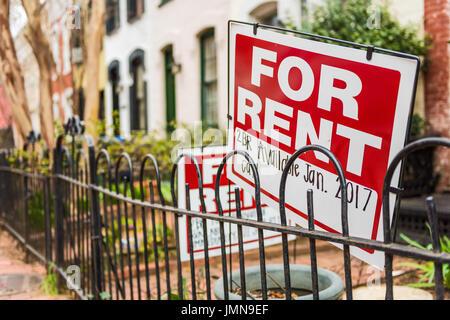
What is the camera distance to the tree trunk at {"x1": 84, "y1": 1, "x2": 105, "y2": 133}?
199 inches

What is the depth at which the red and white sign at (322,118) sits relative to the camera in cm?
139

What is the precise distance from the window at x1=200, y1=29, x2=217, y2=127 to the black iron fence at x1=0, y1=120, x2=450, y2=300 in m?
4.14

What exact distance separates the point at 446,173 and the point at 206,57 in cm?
576

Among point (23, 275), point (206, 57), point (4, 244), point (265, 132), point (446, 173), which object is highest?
point (265, 132)

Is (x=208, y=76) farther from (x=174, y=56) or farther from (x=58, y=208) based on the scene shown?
(x=58, y=208)

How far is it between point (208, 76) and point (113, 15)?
240 inches

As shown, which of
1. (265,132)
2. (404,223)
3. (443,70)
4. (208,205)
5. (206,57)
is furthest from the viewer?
(206,57)

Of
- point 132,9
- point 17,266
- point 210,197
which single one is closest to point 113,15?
point 132,9

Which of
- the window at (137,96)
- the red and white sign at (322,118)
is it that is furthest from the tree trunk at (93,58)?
the window at (137,96)

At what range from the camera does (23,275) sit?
4.64 meters

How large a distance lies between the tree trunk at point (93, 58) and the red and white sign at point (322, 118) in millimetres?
3496

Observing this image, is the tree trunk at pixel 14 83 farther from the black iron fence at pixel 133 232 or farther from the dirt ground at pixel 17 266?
the dirt ground at pixel 17 266
